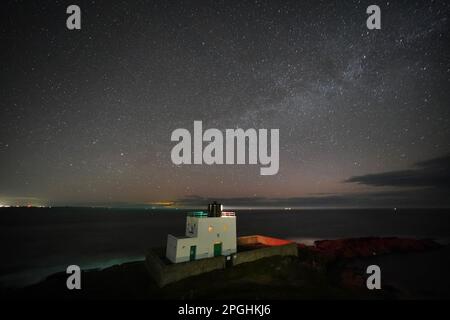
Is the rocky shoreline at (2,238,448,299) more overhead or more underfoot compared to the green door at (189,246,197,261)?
more underfoot

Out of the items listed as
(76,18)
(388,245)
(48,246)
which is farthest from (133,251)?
(388,245)

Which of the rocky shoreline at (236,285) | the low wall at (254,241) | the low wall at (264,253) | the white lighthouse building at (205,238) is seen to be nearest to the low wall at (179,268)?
the rocky shoreline at (236,285)

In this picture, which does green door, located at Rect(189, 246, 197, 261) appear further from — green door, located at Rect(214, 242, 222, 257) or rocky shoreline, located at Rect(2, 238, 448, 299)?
green door, located at Rect(214, 242, 222, 257)

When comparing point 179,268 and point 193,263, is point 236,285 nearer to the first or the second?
point 193,263

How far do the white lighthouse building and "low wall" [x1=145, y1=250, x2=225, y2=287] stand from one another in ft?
1.82

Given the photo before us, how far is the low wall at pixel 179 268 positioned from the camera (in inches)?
654

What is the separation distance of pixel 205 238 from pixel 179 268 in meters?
2.81

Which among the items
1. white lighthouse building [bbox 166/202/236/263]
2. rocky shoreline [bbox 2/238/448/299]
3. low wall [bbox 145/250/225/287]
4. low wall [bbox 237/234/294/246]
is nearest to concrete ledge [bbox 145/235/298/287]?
low wall [bbox 145/250/225/287]

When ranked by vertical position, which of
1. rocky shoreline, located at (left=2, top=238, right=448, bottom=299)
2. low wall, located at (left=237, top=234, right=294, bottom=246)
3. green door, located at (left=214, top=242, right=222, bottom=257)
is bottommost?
rocky shoreline, located at (left=2, top=238, right=448, bottom=299)

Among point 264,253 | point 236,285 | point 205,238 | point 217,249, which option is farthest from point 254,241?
point 236,285

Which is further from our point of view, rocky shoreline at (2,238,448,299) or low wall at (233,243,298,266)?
low wall at (233,243,298,266)

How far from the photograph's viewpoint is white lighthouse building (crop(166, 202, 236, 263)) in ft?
58.1

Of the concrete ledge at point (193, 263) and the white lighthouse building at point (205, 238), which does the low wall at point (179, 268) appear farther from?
the white lighthouse building at point (205, 238)

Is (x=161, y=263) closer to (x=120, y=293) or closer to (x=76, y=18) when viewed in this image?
(x=120, y=293)
